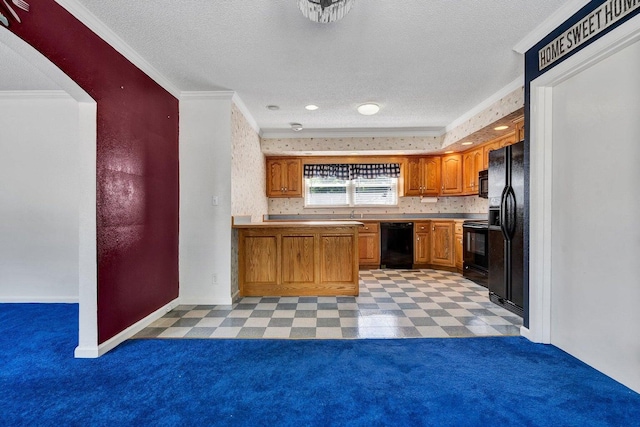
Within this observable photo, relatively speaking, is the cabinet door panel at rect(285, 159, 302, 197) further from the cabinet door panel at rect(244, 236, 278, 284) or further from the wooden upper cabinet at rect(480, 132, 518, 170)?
the wooden upper cabinet at rect(480, 132, 518, 170)

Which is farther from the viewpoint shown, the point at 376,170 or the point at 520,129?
the point at 376,170

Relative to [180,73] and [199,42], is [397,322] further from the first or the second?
[180,73]

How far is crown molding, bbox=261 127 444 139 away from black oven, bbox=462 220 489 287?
1.76m

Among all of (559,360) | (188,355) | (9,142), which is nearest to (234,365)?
(188,355)

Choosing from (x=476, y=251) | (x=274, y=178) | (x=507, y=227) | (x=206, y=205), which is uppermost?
(x=274, y=178)

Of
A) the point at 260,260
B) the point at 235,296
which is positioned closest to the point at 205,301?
the point at 235,296

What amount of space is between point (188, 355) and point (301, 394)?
40.1 inches

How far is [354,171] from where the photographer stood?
19.7ft

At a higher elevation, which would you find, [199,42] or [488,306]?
[199,42]

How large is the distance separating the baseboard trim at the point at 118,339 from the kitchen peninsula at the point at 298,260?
1.01 m

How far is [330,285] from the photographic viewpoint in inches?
150

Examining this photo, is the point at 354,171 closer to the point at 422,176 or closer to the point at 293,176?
the point at 293,176

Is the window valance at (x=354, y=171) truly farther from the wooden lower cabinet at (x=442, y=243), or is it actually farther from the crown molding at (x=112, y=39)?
the crown molding at (x=112, y=39)

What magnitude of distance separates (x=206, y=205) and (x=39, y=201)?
2067mm
